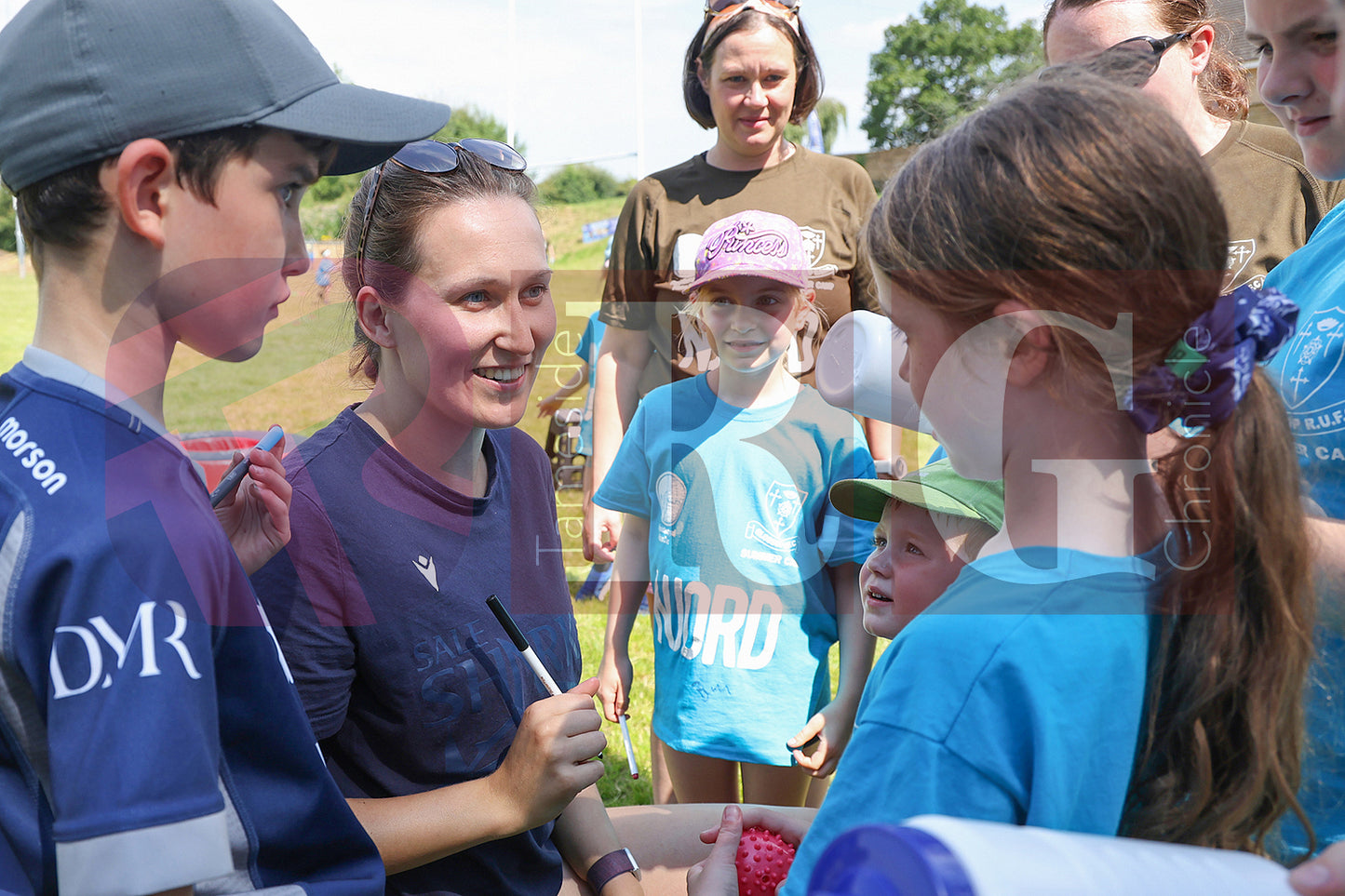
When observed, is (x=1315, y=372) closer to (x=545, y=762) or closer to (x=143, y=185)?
(x=545, y=762)

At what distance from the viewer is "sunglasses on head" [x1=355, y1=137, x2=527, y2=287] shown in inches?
68.1

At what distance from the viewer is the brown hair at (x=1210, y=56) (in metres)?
2.35

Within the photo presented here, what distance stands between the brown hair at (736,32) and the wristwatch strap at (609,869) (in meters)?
2.46

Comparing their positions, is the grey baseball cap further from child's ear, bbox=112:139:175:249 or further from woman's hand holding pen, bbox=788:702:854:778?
woman's hand holding pen, bbox=788:702:854:778

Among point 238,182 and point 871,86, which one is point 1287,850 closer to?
point 238,182

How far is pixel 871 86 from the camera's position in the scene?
46062mm

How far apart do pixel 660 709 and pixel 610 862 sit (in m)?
0.88

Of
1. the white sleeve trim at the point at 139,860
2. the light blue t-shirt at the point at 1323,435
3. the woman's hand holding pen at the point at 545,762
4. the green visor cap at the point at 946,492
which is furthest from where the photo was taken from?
the green visor cap at the point at 946,492

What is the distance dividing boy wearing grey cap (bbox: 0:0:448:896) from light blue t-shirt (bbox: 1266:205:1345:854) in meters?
1.24

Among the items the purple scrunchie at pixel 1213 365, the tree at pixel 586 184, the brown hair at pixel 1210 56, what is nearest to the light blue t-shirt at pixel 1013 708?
the purple scrunchie at pixel 1213 365

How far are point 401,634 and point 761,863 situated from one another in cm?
71

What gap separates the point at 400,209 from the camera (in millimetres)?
1710

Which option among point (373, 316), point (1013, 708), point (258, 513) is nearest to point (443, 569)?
point (258, 513)

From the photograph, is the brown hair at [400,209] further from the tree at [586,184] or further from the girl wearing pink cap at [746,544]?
the tree at [586,184]
